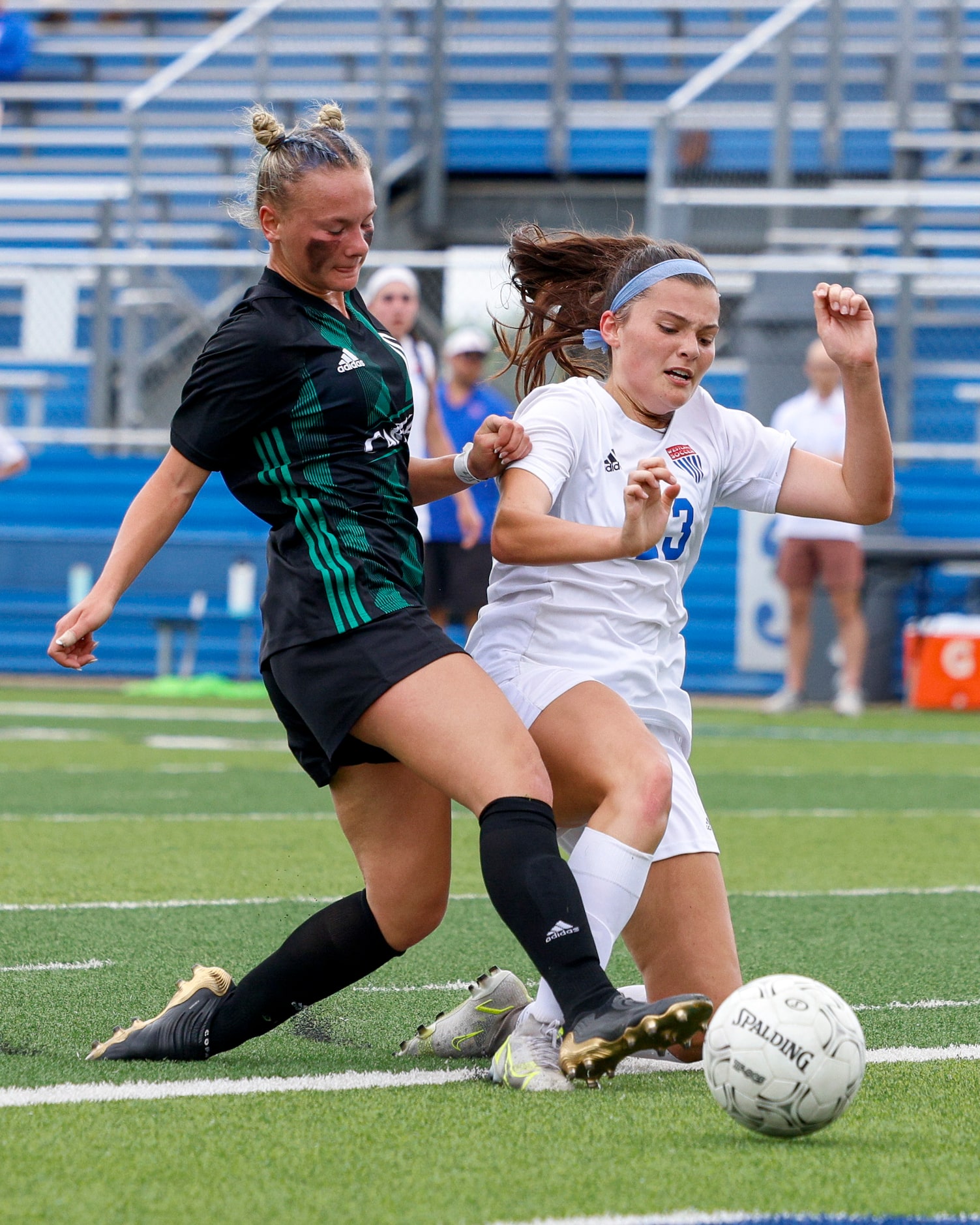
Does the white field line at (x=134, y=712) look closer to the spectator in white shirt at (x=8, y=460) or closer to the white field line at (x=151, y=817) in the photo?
the spectator in white shirt at (x=8, y=460)

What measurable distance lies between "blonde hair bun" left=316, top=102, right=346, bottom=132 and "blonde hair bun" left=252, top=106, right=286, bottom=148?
13cm

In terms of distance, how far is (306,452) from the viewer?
309cm

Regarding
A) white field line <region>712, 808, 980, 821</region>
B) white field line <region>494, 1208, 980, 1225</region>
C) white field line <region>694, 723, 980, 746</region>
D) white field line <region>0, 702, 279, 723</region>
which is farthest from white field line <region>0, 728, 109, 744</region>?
white field line <region>494, 1208, 980, 1225</region>

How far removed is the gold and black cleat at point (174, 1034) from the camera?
10.3 ft

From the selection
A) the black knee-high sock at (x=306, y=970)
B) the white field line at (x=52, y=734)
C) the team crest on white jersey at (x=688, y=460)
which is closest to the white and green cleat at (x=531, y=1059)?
the black knee-high sock at (x=306, y=970)

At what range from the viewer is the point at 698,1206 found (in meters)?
2.21

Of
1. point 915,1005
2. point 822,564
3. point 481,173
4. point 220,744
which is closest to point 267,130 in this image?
point 915,1005

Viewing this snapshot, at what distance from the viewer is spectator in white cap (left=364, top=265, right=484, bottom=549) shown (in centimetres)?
802

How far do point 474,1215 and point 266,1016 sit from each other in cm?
111

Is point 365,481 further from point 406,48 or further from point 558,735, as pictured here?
point 406,48

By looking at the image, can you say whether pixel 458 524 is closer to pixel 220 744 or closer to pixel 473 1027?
pixel 220 744

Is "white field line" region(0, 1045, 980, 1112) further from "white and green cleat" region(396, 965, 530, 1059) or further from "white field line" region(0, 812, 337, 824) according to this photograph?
"white field line" region(0, 812, 337, 824)

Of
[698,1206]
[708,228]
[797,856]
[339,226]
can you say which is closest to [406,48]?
[708,228]

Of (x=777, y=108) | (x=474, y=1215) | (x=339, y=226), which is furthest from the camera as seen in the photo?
(x=777, y=108)
